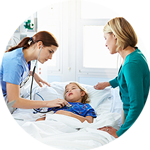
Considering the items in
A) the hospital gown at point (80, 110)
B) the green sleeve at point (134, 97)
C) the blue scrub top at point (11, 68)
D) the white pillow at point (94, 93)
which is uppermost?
the blue scrub top at point (11, 68)

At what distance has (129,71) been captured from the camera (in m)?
0.97

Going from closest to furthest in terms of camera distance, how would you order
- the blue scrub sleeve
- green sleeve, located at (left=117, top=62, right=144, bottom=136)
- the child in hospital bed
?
green sleeve, located at (left=117, top=62, right=144, bottom=136), the blue scrub sleeve, the child in hospital bed

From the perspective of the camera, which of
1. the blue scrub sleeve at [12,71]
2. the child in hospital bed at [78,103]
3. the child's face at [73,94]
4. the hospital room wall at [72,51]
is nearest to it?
the blue scrub sleeve at [12,71]

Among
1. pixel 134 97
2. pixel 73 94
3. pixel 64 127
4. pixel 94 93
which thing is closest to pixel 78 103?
pixel 73 94

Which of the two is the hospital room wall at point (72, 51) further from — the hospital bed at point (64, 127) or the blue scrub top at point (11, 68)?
the blue scrub top at point (11, 68)

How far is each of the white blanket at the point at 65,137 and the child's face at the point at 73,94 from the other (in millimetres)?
498

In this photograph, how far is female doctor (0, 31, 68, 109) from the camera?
113cm

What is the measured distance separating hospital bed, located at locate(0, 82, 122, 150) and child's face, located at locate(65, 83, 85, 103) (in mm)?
114

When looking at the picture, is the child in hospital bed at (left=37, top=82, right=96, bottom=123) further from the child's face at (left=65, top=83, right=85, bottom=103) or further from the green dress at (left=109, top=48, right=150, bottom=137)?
the green dress at (left=109, top=48, right=150, bottom=137)

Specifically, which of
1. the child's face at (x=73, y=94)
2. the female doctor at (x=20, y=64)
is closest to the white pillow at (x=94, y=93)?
the child's face at (x=73, y=94)

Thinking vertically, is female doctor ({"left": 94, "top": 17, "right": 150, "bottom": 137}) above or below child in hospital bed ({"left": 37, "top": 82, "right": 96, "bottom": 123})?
above

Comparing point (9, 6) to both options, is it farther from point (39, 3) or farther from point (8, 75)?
point (39, 3)

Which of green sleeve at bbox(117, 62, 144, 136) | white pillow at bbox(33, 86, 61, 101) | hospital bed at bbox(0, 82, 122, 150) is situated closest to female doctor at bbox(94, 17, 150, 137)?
green sleeve at bbox(117, 62, 144, 136)

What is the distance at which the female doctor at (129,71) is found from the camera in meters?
0.93
